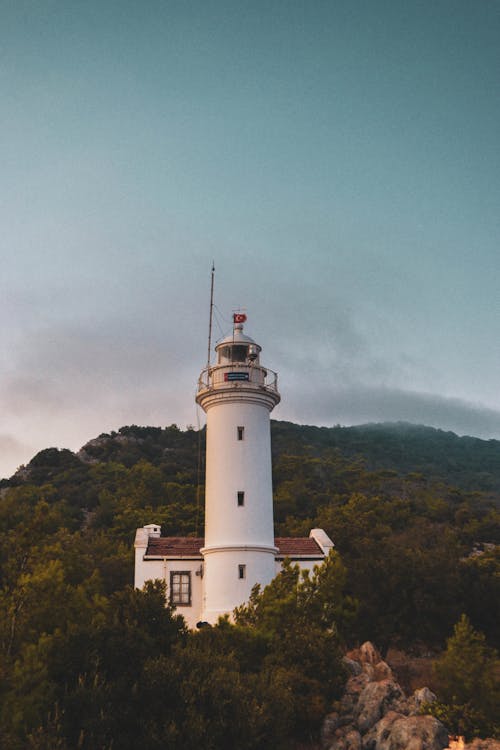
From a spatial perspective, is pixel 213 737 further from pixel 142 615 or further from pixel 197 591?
pixel 197 591

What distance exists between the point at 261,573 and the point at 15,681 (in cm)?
1371

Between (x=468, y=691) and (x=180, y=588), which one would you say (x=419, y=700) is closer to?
(x=468, y=691)

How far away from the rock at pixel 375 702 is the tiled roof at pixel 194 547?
9121 mm

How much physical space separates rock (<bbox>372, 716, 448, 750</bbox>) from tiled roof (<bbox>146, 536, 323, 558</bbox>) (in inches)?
451

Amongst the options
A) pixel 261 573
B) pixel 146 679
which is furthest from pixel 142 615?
pixel 261 573

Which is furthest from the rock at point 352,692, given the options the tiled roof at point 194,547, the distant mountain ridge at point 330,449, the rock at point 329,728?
the distant mountain ridge at point 330,449

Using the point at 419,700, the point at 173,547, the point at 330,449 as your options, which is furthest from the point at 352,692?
the point at 330,449

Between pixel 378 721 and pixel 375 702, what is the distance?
0.62 metres

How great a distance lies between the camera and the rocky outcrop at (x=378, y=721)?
17.3 metres

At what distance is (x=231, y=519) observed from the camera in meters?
27.8

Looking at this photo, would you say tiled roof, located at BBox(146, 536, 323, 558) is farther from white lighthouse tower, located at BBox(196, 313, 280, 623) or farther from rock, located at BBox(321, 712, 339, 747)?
rock, located at BBox(321, 712, 339, 747)

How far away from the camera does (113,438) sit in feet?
262

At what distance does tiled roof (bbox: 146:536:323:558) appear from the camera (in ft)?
94.0

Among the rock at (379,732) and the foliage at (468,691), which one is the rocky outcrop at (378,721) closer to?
the rock at (379,732)
